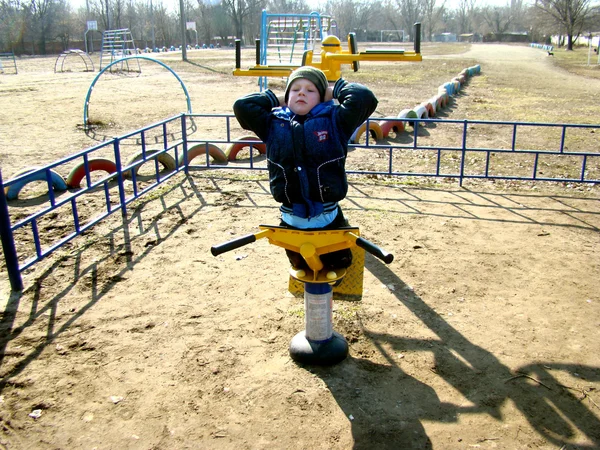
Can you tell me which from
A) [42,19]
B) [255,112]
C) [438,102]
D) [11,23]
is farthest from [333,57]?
[42,19]

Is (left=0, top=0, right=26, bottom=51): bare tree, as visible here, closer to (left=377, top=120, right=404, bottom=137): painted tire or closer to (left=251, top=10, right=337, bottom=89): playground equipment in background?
(left=251, top=10, right=337, bottom=89): playground equipment in background

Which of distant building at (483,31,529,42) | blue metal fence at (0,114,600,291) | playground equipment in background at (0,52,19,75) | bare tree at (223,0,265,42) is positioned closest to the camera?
blue metal fence at (0,114,600,291)

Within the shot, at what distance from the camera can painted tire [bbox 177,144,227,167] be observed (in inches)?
316

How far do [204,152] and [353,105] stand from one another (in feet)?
19.5

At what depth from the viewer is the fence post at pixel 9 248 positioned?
4.15 metres

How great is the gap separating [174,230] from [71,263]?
1124mm

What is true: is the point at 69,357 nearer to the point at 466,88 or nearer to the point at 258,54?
the point at 258,54

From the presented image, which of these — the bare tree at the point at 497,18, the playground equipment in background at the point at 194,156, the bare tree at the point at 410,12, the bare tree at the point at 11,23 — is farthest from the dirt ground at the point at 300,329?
the bare tree at the point at 410,12

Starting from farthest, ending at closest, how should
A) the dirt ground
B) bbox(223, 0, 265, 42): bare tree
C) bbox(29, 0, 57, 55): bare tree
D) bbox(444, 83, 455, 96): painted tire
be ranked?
bbox(223, 0, 265, 42): bare tree → bbox(29, 0, 57, 55): bare tree → bbox(444, 83, 455, 96): painted tire → the dirt ground

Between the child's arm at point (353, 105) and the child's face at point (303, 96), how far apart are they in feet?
0.46

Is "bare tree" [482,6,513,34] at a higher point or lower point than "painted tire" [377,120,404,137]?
higher

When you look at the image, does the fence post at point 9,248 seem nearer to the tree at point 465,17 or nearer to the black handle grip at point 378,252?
the black handle grip at point 378,252

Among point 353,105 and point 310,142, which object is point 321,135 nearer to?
point 310,142

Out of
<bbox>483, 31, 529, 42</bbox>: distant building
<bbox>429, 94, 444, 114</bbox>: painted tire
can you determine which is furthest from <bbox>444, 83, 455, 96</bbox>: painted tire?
<bbox>483, 31, 529, 42</bbox>: distant building
